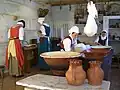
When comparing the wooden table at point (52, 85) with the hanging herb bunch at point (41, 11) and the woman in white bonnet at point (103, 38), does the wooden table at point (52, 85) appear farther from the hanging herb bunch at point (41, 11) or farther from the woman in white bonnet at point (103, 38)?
the hanging herb bunch at point (41, 11)

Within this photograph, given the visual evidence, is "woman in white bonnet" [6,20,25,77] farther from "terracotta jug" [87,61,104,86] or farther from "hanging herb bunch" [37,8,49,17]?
"terracotta jug" [87,61,104,86]

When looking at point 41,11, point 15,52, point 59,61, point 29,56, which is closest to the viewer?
point 59,61

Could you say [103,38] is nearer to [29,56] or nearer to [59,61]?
[29,56]

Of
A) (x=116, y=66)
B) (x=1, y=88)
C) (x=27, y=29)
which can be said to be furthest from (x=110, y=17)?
(x=1, y=88)

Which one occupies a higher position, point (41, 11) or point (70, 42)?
point (41, 11)

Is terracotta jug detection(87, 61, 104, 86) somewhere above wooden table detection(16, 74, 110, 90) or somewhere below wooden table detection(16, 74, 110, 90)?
above

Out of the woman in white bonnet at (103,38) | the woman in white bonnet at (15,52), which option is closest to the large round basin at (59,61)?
the woman in white bonnet at (15,52)

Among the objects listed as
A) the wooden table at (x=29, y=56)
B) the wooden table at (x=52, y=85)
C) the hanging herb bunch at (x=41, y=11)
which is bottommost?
the wooden table at (x=29, y=56)

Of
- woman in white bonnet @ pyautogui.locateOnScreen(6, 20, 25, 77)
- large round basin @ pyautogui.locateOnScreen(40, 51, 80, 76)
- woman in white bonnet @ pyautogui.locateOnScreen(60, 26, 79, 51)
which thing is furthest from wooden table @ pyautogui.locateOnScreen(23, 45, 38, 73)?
large round basin @ pyautogui.locateOnScreen(40, 51, 80, 76)

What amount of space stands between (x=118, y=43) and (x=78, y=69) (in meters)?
6.38

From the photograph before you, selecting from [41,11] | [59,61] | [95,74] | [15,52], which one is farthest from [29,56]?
[95,74]

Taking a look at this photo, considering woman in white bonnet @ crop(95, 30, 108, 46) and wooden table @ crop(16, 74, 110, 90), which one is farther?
woman in white bonnet @ crop(95, 30, 108, 46)

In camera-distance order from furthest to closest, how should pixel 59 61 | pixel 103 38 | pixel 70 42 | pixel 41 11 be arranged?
1. pixel 41 11
2. pixel 103 38
3. pixel 70 42
4. pixel 59 61

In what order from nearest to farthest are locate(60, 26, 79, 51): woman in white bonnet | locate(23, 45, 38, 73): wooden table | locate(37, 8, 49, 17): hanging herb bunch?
locate(60, 26, 79, 51): woman in white bonnet → locate(23, 45, 38, 73): wooden table → locate(37, 8, 49, 17): hanging herb bunch
